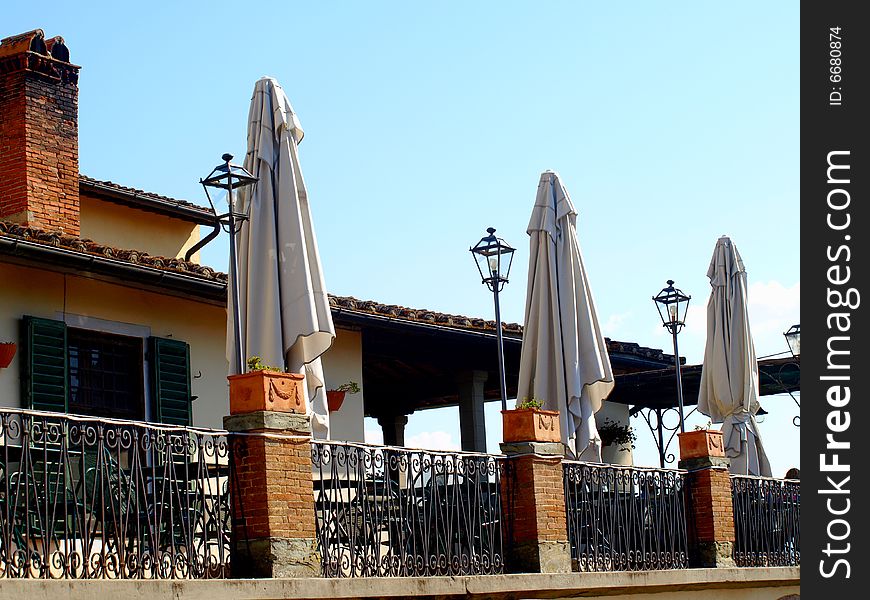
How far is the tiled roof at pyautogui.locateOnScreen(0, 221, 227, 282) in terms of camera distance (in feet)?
45.8

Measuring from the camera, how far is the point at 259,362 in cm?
1136

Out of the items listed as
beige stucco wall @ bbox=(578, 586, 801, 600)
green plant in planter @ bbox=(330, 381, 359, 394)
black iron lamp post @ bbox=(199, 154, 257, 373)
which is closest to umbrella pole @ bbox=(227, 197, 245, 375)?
black iron lamp post @ bbox=(199, 154, 257, 373)

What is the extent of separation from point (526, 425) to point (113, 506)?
189 inches

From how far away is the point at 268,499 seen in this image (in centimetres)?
1072

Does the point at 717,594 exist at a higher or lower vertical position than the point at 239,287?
lower

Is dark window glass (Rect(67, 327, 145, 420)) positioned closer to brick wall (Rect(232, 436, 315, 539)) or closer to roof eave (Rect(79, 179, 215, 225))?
roof eave (Rect(79, 179, 215, 225))

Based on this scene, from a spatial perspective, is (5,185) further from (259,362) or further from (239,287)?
(259,362)

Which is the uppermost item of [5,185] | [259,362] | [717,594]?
[5,185]

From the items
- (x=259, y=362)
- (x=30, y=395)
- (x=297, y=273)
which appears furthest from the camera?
(x=30, y=395)

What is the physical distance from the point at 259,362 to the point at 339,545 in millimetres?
1591

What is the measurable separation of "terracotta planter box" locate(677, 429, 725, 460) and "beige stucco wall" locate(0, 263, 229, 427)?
205 inches
